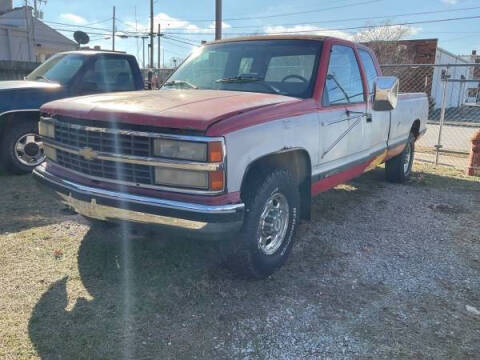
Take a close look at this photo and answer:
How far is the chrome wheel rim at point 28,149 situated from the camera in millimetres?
6402

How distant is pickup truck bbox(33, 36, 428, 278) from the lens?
2.76 meters

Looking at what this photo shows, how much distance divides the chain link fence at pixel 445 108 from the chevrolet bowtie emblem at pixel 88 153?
801 cm

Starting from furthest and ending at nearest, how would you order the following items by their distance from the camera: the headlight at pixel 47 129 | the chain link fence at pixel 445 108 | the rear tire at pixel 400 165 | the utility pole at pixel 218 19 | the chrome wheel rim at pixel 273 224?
the utility pole at pixel 218 19 → the chain link fence at pixel 445 108 → the rear tire at pixel 400 165 → the headlight at pixel 47 129 → the chrome wheel rim at pixel 273 224

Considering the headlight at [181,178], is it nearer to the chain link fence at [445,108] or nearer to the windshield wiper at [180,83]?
the windshield wiper at [180,83]

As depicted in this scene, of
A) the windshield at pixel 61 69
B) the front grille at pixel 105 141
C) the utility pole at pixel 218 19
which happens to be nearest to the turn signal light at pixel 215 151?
the front grille at pixel 105 141

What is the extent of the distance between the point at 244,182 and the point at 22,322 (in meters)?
1.79

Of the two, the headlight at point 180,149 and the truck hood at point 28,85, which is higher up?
the truck hood at point 28,85

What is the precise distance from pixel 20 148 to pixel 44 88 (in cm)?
99

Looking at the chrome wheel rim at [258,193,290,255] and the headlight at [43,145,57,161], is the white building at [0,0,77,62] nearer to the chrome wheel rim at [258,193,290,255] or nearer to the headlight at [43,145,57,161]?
the headlight at [43,145,57,161]

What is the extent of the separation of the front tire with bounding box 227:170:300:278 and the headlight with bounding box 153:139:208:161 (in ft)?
1.90

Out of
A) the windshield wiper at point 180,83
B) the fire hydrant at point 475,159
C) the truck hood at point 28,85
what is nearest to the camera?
the windshield wiper at point 180,83

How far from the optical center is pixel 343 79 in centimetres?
445

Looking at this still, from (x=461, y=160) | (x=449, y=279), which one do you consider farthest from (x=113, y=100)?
(x=461, y=160)

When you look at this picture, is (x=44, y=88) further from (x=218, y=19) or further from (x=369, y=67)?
(x=218, y=19)
